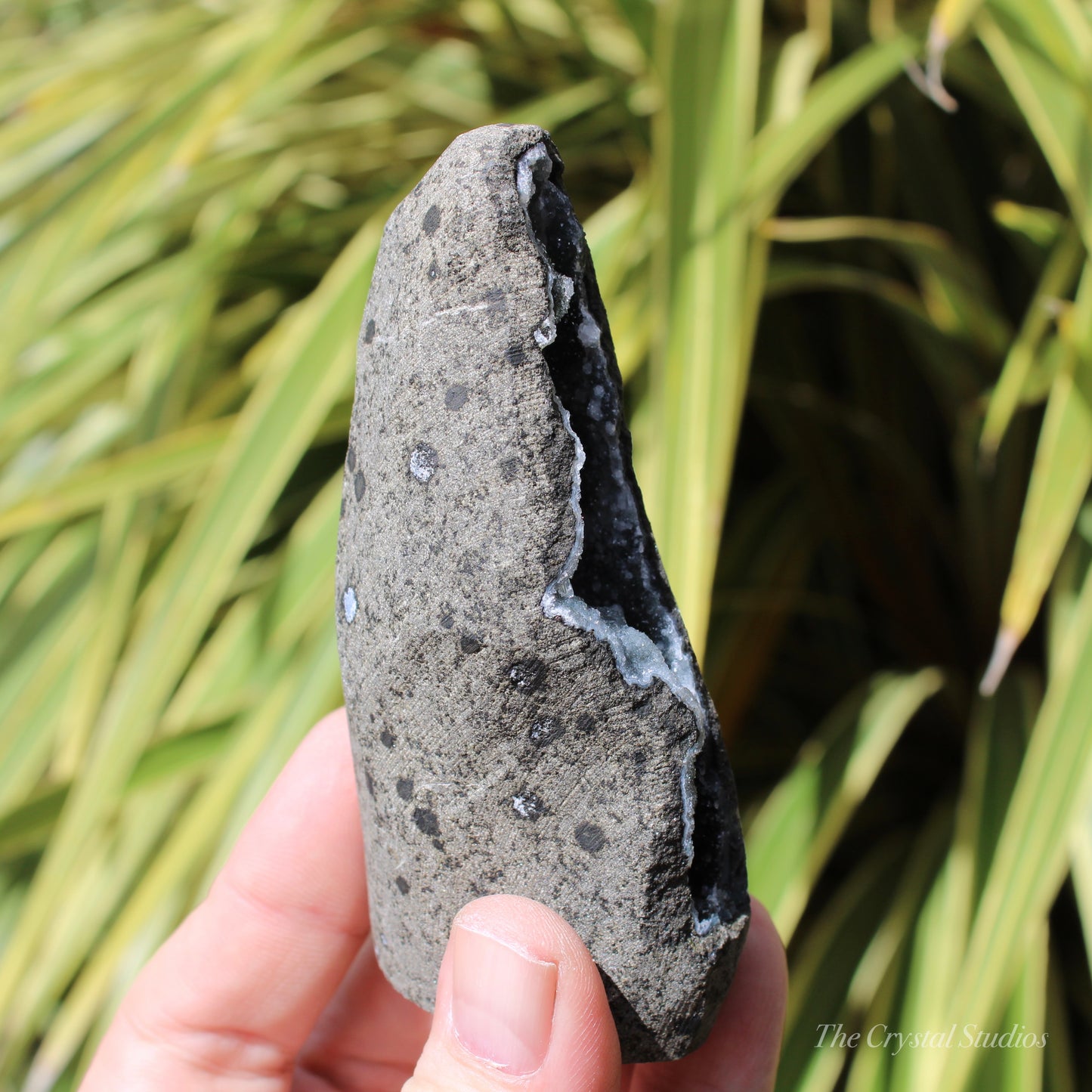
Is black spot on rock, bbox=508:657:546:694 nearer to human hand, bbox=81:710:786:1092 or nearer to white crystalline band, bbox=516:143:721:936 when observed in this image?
white crystalline band, bbox=516:143:721:936

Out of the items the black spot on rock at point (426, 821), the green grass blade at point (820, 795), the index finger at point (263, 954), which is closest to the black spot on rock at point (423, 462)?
the black spot on rock at point (426, 821)

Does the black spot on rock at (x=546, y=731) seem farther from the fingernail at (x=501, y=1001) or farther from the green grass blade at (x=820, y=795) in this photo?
the green grass blade at (x=820, y=795)

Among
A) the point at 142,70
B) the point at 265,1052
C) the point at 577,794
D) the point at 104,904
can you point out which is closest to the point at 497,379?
the point at 577,794

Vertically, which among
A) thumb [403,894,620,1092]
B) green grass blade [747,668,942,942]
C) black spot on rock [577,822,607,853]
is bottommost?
green grass blade [747,668,942,942]

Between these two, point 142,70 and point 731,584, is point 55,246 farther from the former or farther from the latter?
point 731,584

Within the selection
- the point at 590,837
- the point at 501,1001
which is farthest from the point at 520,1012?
the point at 590,837

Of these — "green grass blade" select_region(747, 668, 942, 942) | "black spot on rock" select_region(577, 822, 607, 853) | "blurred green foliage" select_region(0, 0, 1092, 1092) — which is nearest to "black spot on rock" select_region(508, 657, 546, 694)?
"black spot on rock" select_region(577, 822, 607, 853)

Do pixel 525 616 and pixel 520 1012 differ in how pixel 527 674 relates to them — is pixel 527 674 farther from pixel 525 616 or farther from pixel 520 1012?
pixel 520 1012
